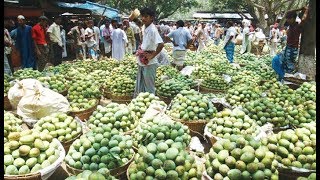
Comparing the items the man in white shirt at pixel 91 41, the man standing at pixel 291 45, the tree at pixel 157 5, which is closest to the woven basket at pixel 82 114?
the man standing at pixel 291 45

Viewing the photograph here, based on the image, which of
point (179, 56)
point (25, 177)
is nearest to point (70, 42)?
point (179, 56)

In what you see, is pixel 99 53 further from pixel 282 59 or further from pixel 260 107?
pixel 260 107

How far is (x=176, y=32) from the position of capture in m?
9.48

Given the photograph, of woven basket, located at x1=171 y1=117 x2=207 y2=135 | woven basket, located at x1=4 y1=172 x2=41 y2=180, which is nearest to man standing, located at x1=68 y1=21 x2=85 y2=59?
woven basket, located at x1=171 y1=117 x2=207 y2=135

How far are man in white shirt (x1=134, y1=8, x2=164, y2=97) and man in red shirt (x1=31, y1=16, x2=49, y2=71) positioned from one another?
4375mm

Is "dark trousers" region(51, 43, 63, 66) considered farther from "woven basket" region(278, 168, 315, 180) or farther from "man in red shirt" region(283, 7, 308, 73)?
"woven basket" region(278, 168, 315, 180)

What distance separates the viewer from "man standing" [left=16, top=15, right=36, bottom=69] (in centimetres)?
945

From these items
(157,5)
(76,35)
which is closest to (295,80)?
(76,35)

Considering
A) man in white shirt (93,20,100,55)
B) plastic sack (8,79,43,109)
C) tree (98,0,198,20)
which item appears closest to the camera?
plastic sack (8,79,43,109)

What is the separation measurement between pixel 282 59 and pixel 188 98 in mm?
3387

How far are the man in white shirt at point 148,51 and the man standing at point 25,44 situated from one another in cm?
474

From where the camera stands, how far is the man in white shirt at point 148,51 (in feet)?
19.0

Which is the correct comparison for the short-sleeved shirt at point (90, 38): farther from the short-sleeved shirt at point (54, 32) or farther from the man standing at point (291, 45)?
the man standing at point (291, 45)

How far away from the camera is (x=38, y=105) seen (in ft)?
16.7
